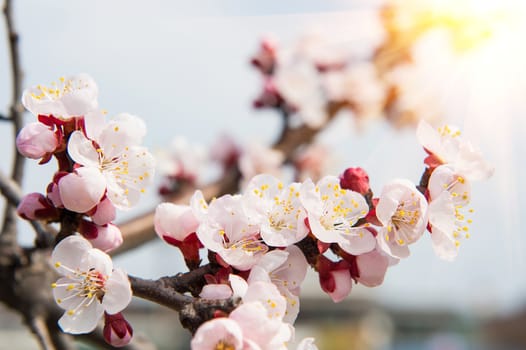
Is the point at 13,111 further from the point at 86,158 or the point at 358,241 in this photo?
the point at 358,241

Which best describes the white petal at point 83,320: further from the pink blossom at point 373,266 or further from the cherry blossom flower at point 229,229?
the pink blossom at point 373,266

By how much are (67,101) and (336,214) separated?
1.00 ft

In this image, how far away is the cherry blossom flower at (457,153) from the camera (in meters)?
0.77

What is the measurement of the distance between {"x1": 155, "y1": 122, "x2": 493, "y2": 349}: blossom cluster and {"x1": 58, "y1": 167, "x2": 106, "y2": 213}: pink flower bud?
0.09 meters

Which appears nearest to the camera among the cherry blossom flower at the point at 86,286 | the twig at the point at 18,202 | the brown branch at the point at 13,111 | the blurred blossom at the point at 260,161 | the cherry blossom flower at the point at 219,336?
the cherry blossom flower at the point at 219,336

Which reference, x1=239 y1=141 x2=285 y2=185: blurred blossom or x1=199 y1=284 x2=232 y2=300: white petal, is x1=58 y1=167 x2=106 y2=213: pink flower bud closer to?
x1=199 y1=284 x2=232 y2=300: white petal

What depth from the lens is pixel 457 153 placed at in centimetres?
78

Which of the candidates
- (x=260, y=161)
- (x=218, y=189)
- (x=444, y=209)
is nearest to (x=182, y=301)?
(x=444, y=209)

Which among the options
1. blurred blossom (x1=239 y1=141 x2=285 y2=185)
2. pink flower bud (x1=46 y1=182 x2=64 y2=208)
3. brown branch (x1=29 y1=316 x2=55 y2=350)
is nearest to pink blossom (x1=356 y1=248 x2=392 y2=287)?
pink flower bud (x1=46 y1=182 x2=64 y2=208)

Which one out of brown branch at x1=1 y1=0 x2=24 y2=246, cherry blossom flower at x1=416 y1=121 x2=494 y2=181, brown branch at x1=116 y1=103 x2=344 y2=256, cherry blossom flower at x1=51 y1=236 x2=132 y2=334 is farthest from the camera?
brown branch at x1=116 y1=103 x2=344 y2=256

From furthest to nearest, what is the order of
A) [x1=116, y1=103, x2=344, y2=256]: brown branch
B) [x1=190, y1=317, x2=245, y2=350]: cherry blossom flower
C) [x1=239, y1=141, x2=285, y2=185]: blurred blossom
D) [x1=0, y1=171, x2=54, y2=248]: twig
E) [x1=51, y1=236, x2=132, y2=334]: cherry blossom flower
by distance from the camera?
[x1=239, y1=141, x2=285, y2=185]: blurred blossom < [x1=116, y1=103, x2=344, y2=256]: brown branch < [x1=0, y1=171, x2=54, y2=248]: twig < [x1=51, y1=236, x2=132, y2=334]: cherry blossom flower < [x1=190, y1=317, x2=245, y2=350]: cherry blossom flower

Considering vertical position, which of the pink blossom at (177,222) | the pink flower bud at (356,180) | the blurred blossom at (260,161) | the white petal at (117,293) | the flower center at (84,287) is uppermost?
the pink flower bud at (356,180)

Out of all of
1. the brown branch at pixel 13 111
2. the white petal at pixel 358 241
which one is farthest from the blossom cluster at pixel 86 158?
the brown branch at pixel 13 111

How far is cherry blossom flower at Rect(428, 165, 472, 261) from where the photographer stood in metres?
0.74
